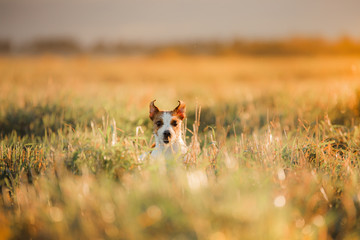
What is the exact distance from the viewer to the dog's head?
474 centimetres

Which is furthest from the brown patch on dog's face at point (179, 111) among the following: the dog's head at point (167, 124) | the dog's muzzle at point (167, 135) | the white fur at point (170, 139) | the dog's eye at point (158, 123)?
the dog's muzzle at point (167, 135)

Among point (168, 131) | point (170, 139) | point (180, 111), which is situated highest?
point (180, 111)

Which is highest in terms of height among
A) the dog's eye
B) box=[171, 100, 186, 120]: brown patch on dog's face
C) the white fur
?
box=[171, 100, 186, 120]: brown patch on dog's face

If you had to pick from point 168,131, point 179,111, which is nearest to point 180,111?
point 179,111

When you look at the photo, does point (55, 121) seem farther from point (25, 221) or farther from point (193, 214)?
point (193, 214)

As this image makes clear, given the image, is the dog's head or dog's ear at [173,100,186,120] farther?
dog's ear at [173,100,186,120]

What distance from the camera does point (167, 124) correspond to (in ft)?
16.1

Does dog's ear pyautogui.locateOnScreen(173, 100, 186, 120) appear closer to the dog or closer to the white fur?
the dog

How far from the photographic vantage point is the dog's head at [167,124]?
15.6 ft

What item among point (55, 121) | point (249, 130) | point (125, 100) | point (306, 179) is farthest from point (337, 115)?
point (55, 121)

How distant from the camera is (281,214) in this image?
2396 mm

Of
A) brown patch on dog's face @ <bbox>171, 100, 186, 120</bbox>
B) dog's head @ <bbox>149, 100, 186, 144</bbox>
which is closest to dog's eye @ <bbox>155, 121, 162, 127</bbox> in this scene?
dog's head @ <bbox>149, 100, 186, 144</bbox>

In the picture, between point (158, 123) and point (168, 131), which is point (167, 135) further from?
point (158, 123)

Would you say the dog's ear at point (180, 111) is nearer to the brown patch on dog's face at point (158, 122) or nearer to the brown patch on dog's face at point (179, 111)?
the brown patch on dog's face at point (179, 111)
